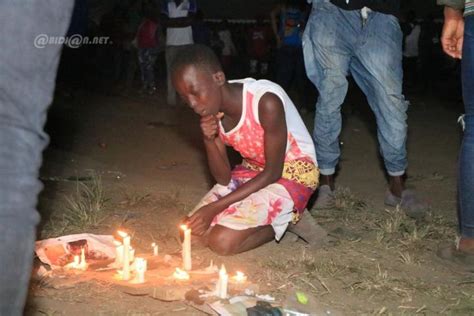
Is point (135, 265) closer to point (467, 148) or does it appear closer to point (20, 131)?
point (467, 148)

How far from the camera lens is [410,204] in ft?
16.7

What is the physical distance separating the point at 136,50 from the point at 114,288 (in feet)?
39.5

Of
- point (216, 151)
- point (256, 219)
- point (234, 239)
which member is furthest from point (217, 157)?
point (234, 239)

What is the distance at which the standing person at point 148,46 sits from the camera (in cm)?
1400

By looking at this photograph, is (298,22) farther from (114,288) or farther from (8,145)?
(8,145)

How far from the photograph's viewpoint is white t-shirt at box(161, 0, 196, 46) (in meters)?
10.8

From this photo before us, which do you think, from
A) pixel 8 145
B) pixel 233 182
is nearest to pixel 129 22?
pixel 233 182

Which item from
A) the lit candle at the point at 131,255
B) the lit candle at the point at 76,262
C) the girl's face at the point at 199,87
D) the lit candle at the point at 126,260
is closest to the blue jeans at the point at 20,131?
the lit candle at the point at 126,260

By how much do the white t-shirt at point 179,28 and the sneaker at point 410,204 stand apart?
6147 mm

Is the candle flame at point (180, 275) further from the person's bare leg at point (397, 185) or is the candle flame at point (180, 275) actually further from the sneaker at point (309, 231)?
the person's bare leg at point (397, 185)

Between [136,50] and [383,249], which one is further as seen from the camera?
[136,50]

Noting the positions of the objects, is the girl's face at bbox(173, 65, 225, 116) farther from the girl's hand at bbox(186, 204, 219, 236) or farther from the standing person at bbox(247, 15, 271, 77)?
the standing person at bbox(247, 15, 271, 77)

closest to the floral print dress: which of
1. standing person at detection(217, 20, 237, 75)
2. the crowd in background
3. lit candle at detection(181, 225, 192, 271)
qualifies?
lit candle at detection(181, 225, 192, 271)

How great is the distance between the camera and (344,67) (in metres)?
5.12
